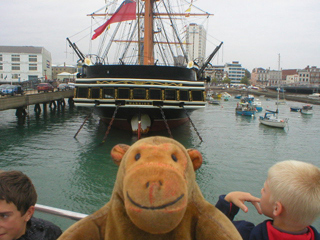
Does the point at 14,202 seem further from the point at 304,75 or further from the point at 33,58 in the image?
the point at 304,75

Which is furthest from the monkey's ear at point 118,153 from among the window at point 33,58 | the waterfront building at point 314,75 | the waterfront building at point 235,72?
the waterfront building at point 235,72

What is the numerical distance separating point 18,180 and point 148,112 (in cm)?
1429

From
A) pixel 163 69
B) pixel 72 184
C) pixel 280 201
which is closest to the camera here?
pixel 280 201

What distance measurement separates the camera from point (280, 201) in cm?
166

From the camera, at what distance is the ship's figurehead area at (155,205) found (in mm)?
1346

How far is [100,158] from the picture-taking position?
13.2 meters

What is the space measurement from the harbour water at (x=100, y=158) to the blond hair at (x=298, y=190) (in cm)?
425

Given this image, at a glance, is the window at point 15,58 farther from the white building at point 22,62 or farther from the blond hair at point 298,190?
the blond hair at point 298,190

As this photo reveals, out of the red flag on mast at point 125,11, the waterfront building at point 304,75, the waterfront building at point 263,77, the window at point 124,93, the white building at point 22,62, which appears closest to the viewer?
the window at point 124,93

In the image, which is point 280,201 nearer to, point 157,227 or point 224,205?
point 224,205

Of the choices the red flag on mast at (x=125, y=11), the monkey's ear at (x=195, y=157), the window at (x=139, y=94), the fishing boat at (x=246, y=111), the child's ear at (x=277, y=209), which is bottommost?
the fishing boat at (x=246, y=111)

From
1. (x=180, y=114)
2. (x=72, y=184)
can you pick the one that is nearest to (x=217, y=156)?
(x=180, y=114)

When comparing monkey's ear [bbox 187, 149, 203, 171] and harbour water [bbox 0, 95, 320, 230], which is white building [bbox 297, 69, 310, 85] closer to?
harbour water [bbox 0, 95, 320, 230]

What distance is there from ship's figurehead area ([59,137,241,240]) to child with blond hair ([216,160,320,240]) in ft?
1.13
